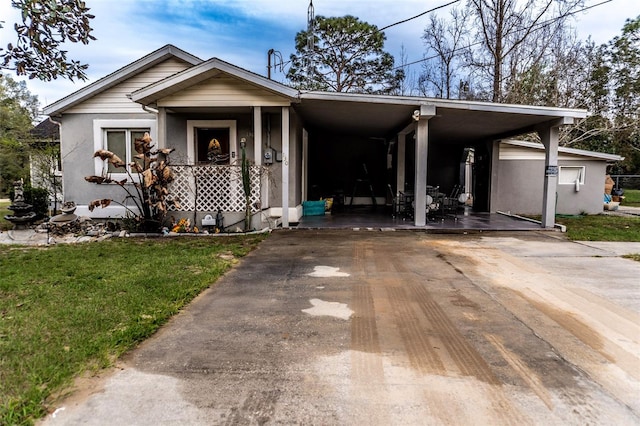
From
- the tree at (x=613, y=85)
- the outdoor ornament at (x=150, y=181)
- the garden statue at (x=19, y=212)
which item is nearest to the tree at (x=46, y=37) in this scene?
the outdoor ornament at (x=150, y=181)

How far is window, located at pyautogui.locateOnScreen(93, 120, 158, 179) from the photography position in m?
9.55

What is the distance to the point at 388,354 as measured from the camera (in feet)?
8.48

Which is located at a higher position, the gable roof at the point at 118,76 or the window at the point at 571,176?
the gable roof at the point at 118,76

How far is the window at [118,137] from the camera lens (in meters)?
9.55

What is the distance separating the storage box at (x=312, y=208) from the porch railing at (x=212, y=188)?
8.32ft

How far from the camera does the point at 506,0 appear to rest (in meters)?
16.4

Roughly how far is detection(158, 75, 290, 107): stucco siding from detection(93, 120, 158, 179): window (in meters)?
1.91

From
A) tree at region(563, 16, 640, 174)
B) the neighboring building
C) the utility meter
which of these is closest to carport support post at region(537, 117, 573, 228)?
the neighboring building

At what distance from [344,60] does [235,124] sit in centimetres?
1265

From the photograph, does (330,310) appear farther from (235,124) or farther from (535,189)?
(535,189)

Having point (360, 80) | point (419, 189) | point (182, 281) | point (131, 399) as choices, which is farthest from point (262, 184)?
point (360, 80)

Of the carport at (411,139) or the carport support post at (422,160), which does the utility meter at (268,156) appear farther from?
the carport support post at (422,160)

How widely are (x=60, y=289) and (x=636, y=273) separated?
651cm

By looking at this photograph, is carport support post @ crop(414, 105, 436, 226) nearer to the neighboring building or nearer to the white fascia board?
the white fascia board
